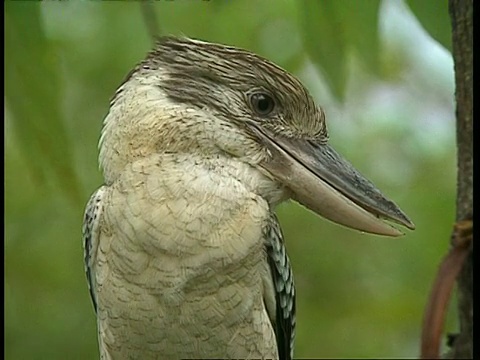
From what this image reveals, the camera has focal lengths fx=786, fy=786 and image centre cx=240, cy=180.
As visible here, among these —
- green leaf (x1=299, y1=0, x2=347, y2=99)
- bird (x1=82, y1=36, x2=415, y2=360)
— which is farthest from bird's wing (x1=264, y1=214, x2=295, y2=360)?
green leaf (x1=299, y1=0, x2=347, y2=99)

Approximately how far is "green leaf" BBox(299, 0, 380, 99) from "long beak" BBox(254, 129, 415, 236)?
0.24 feet

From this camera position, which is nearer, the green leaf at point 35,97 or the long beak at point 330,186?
the long beak at point 330,186

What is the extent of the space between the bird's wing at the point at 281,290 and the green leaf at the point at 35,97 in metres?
0.20

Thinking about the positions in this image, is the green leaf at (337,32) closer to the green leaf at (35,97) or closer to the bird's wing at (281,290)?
the bird's wing at (281,290)

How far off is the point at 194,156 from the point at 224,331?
172mm

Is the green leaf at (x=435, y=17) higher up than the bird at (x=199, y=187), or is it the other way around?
the green leaf at (x=435, y=17)

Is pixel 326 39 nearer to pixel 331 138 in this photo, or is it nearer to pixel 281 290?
pixel 331 138

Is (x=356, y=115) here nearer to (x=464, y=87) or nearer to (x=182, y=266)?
(x=464, y=87)

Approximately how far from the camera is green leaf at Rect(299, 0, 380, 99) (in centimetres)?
68

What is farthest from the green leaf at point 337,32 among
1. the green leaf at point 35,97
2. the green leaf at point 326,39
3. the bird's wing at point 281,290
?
the green leaf at point 35,97

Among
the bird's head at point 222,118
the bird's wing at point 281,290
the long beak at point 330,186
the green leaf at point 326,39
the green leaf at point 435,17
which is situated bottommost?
the bird's wing at point 281,290

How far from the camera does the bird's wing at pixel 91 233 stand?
73 cm

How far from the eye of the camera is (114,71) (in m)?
0.81

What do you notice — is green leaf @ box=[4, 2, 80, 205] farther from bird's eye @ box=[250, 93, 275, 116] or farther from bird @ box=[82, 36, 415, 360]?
bird's eye @ box=[250, 93, 275, 116]
